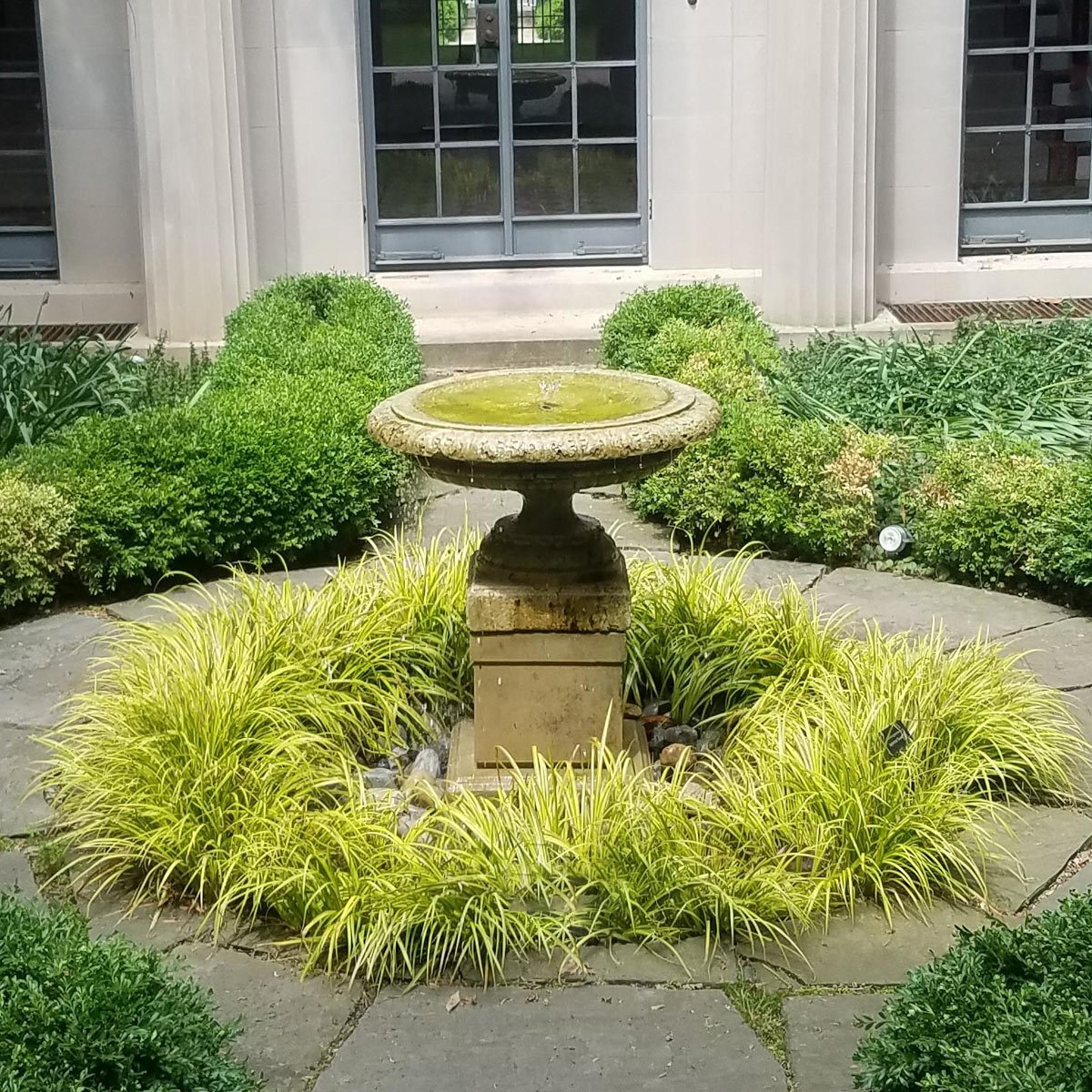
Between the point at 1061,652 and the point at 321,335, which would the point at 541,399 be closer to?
the point at 1061,652

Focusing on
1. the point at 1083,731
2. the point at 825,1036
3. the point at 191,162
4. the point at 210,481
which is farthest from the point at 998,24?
the point at 825,1036

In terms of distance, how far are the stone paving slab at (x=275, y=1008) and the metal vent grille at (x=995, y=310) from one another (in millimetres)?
6879

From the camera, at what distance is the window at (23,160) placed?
33.3ft

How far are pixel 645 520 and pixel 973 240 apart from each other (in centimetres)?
455

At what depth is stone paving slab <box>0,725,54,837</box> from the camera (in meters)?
4.46

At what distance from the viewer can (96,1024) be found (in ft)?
9.42

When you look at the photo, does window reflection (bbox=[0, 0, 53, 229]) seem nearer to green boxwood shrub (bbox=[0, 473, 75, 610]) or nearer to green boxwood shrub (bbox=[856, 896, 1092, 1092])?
green boxwood shrub (bbox=[0, 473, 75, 610])

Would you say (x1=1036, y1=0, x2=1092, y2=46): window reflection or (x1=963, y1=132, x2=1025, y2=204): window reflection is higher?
(x1=1036, y1=0, x2=1092, y2=46): window reflection

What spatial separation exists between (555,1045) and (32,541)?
334 cm

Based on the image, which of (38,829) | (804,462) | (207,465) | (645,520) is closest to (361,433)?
(207,465)

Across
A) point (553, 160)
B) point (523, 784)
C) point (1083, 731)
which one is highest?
point (553, 160)

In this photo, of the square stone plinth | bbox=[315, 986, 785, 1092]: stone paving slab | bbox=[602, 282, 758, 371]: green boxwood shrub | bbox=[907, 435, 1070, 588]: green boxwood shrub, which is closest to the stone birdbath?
the square stone plinth

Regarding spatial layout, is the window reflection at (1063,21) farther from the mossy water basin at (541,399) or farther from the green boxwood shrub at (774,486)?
the mossy water basin at (541,399)

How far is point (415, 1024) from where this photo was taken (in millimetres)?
3543
